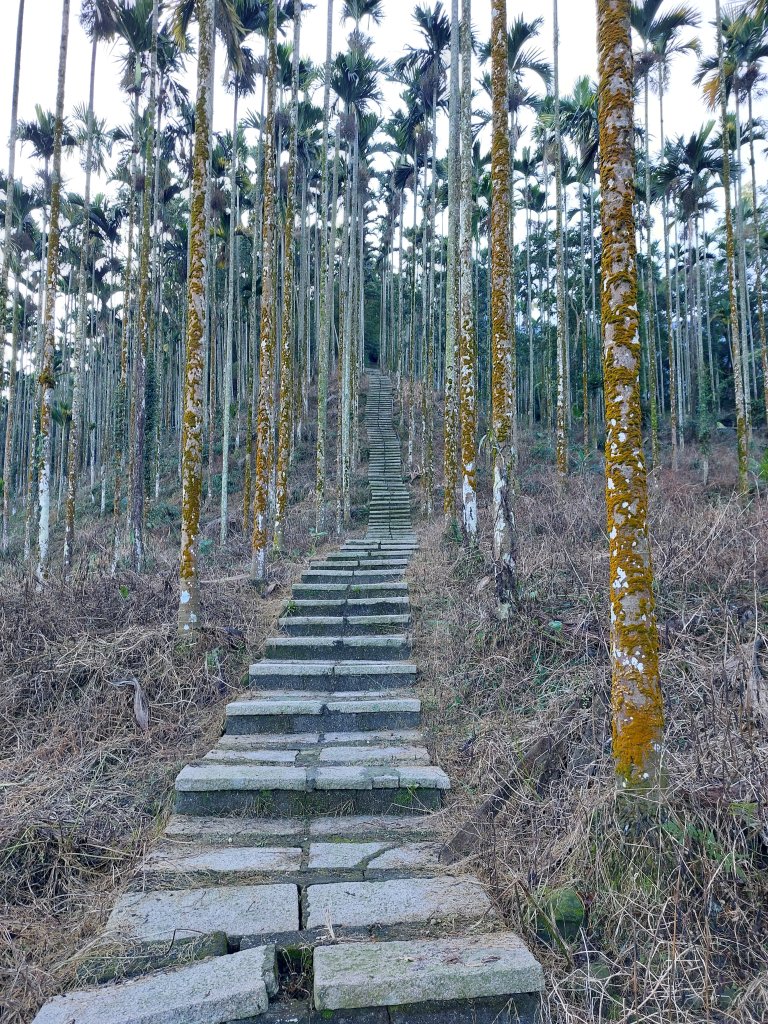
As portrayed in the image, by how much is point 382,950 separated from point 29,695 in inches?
141

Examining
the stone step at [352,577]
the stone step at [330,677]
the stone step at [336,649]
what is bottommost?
the stone step at [330,677]

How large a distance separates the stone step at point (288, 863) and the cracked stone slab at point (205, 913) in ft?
0.36

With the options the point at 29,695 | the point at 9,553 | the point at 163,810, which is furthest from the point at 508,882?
the point at 9,553

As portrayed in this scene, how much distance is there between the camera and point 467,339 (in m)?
8.66

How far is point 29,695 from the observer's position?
4.81 metres

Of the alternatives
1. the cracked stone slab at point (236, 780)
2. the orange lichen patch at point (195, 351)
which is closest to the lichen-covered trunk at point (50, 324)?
the orange lichen patch at point (195, 351)

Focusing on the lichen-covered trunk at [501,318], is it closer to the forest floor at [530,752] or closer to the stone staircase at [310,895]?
the forest floor at [530,752]

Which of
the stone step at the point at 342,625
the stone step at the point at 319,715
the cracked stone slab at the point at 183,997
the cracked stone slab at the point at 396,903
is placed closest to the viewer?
the cracked stone slab at the point at 183,997

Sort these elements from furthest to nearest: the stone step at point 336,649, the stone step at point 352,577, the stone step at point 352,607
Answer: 1. the stone step at point 352,577
2. the stone step at point 352,607
3. the stone step at point 336,649

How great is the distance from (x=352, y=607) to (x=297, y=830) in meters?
3.51

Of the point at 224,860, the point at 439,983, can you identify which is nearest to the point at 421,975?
the point at 439,983

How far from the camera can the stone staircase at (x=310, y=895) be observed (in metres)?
2.25

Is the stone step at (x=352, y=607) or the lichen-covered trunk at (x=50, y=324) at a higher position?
the lichen-covered trunk at (x=50, y=324)

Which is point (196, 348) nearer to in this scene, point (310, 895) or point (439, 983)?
point (310, 895)
